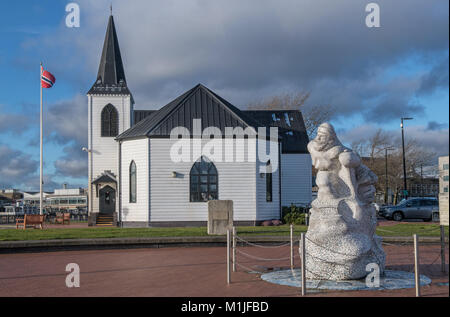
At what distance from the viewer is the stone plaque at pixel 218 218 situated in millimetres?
20625

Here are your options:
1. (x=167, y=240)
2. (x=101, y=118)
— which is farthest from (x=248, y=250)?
(x=101, y=118)

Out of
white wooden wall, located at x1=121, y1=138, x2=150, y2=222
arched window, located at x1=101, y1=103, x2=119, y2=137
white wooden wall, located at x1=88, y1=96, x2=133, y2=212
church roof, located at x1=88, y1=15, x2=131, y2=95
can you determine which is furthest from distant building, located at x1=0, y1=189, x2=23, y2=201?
white wooden wall, located at x1=121, y1=138, x2=150, y2=222

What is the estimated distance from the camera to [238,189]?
27688 mm

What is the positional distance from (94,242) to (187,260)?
4974 millimetres

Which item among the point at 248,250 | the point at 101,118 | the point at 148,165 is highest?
the point at 101,118

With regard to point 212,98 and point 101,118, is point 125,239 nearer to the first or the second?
point 212,98

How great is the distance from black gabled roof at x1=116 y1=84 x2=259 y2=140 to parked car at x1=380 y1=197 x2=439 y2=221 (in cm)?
1255

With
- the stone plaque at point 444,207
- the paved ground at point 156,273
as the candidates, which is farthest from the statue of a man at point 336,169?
the stone plaque at point 444,207

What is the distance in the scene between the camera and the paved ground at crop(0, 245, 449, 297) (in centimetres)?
940

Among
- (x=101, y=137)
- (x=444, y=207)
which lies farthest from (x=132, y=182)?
(x=444, y=207)

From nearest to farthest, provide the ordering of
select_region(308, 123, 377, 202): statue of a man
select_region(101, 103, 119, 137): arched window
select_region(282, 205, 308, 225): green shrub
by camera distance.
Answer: select_region(308, 123, 377, 202): statue of a man < select_region(282, 205, 308, 225): green shrub < select_region(101, 103, 119, 137): arched window

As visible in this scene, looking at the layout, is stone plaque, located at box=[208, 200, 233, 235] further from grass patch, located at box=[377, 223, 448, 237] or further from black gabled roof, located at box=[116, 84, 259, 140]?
black gabled roof, located at box=[116, 84, 259, 140]

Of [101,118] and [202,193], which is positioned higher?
[101,118]

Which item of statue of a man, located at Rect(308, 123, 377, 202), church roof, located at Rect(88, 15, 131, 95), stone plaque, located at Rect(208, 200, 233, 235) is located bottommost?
stone plaque, located at Rect(208, 200, 233, 235)
